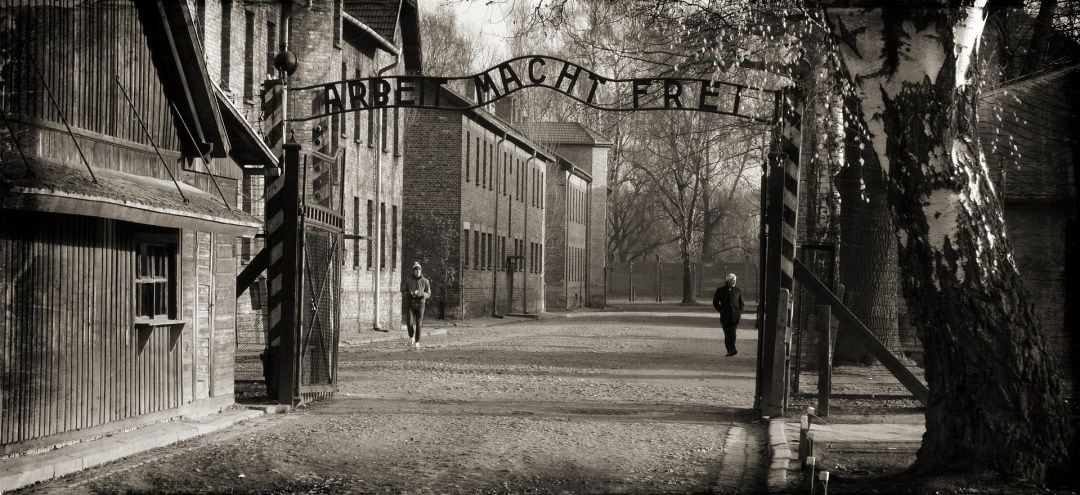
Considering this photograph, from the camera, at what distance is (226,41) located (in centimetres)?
2572

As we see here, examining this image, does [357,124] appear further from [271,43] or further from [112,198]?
[112,198]

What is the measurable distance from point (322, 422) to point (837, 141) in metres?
8.90

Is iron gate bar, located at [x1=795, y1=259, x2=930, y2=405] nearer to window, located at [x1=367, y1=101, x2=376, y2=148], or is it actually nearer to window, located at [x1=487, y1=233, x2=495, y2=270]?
window, located at [x1=367, y1=101, x2=376, y2=148]

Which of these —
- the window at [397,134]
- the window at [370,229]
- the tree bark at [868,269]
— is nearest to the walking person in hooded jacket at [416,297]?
the window at [370,229]

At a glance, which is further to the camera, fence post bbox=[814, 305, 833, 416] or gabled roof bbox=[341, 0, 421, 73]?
gabled roof bbox=[341, 0, 421, 73]

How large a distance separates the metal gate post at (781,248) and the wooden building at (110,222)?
588cm

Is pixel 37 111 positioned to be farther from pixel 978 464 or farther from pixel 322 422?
pixel 978 464

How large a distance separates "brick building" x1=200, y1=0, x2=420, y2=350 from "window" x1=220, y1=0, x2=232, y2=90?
0.06ft

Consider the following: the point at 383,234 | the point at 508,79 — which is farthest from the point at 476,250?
the point at 508,79

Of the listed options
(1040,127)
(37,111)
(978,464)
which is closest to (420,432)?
(37,111)

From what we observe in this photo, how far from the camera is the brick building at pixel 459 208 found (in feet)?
149

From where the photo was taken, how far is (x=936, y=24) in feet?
29.3

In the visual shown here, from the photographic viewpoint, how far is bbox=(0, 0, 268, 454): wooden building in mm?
10273

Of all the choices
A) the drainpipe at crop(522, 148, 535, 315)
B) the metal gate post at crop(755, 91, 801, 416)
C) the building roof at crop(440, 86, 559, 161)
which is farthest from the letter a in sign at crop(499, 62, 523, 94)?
the drainpipe at crop(522, 148, 535, 315)
